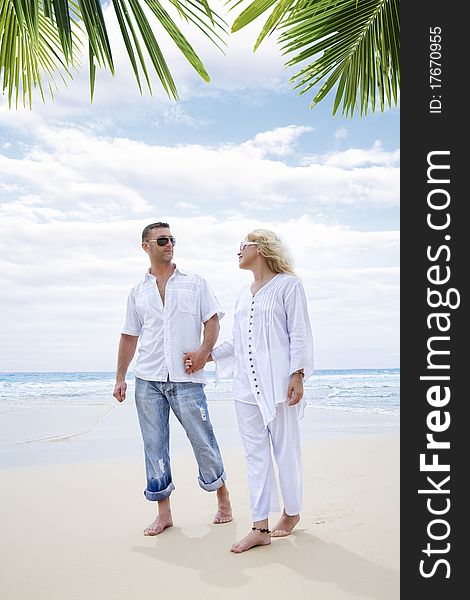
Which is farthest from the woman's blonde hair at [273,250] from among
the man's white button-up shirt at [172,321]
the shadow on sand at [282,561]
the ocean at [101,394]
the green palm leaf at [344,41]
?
the ocean at [101,394]

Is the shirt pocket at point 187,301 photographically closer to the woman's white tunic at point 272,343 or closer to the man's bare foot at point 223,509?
the woman's white tunic at point 272,343

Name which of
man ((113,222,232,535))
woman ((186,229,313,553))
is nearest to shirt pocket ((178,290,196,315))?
man ((113,222,232,535))

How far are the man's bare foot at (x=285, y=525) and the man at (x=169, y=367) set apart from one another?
1.35 ft

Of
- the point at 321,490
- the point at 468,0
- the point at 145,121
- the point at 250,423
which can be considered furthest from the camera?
the point at 145,121

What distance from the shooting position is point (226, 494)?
13.3 ft

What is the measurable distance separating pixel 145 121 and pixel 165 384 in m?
16.1

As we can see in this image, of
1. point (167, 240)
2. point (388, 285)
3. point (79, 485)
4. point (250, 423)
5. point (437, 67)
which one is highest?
point (388, 285)

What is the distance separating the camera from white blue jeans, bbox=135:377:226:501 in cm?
386

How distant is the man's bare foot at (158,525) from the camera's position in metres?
3.77

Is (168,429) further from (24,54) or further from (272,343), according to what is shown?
(24,54)

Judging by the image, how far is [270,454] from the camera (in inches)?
140

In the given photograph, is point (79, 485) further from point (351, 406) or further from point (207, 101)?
point (207, 101)

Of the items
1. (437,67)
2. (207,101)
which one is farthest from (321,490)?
(207,101)

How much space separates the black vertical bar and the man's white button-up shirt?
1844mm
